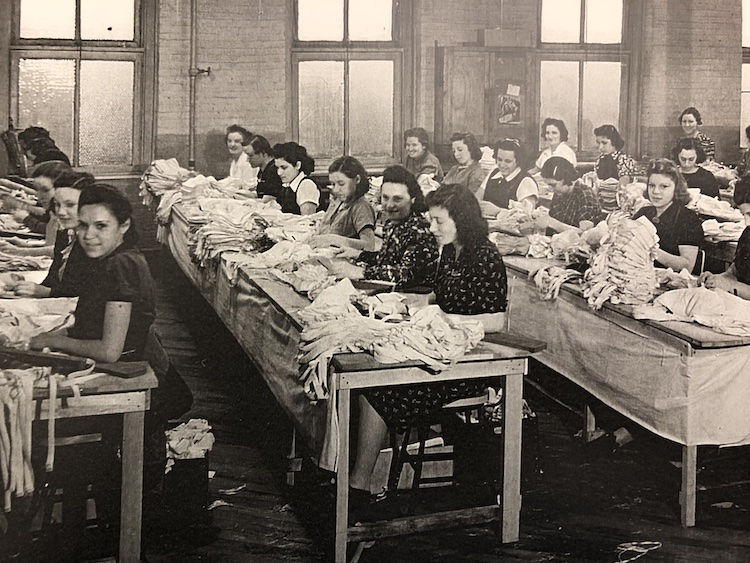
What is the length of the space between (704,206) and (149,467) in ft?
13.1

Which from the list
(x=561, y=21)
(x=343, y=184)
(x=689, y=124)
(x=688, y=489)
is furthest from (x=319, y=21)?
(x=688, y=489)

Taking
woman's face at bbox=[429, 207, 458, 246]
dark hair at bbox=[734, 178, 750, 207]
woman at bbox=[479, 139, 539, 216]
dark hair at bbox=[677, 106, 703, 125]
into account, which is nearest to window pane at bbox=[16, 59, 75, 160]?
woman's face at bbox=[429, 207, 458, 246]

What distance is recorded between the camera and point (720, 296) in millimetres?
3107

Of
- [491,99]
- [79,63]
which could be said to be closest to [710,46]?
[491,99]

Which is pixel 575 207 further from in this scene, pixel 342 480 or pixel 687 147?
Result: pixel 342 480

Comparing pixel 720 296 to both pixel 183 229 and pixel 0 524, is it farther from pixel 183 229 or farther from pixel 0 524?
pixel 183 229

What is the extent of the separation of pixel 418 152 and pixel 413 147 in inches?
2.8

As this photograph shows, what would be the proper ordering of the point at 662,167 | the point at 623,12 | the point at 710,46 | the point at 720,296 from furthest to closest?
the point at 623,12 → the point at 710,46 → the point at 662,167 → the point at 720,296

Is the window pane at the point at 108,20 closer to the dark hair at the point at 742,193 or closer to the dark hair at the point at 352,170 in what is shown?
the dark hair at the point at 352,170

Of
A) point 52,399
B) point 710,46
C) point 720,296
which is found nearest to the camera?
point 52,399

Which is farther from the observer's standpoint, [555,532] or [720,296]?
[720,296]

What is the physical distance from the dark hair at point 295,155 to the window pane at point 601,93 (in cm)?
173

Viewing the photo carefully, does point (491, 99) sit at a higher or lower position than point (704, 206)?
higher

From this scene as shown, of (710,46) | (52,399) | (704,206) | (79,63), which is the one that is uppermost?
(710,46)
